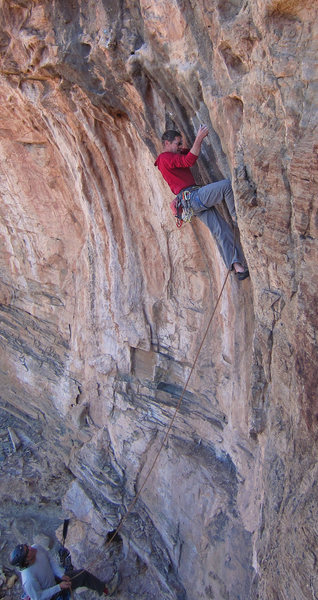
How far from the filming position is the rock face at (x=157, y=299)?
9.52 ft

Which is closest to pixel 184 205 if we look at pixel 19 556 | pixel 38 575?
pixel 19 556

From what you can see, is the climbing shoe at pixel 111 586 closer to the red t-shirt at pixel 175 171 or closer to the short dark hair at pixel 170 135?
the red t-shirt at pixel 175 171

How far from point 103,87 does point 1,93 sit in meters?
1.89

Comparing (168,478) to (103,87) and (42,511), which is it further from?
(103,87)

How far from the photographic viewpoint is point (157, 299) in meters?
5.84

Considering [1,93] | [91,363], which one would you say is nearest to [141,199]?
[1,93]

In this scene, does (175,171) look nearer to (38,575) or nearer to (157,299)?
(157,299)

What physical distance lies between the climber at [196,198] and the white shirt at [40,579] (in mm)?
3488

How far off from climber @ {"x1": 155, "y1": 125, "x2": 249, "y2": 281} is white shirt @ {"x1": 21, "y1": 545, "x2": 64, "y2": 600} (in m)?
3.49

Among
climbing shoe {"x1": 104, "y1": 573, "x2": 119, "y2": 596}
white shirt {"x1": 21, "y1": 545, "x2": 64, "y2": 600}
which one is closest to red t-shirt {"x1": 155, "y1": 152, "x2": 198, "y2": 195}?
white shirt {"x1": 21, "y1": 545, "x2": 64, "y2": 600}

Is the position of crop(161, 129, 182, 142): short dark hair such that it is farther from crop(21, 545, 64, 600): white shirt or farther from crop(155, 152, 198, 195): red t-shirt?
crop(21, 545, 64, 600): white shirt

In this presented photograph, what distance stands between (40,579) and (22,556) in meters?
0.41

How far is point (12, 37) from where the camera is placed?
4691 millimetres

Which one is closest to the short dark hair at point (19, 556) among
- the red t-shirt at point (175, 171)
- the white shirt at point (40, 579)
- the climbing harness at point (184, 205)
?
the white shirt at point (40, 579)
